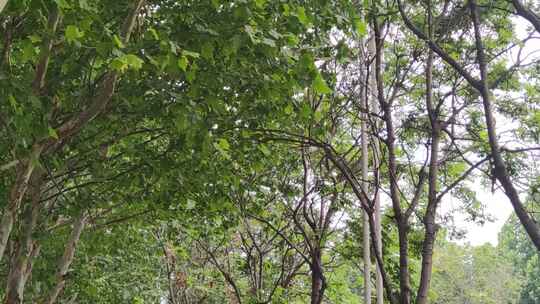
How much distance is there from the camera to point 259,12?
308 cm

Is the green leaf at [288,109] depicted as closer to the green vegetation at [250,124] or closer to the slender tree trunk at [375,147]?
the green vegetation at [250,124]

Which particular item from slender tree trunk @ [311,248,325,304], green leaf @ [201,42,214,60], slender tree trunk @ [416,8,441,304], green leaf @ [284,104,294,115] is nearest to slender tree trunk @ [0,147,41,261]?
green leaf @ [201,42,214,60]

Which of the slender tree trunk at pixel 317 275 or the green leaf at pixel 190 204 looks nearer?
the green leaf at pixel 190 204

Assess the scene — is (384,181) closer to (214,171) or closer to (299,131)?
(299,131)

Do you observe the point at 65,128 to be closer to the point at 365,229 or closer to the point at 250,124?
the point at 250,124

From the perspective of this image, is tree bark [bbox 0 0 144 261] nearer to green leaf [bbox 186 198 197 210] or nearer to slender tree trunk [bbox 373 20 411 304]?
green leaf [bbox 186 198 197 210]

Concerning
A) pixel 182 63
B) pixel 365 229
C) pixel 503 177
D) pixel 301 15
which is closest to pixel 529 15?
pixel 503 177

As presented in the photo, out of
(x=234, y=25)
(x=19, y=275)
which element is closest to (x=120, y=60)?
(x=234, y=25)

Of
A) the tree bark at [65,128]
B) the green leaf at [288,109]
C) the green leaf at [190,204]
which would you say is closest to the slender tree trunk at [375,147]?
the green leaf at [288,109]

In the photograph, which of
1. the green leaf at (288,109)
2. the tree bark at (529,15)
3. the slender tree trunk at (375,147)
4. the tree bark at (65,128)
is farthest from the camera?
the slender tree trunk at (375,147)

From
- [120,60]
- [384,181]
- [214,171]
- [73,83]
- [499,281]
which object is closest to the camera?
[120,60]

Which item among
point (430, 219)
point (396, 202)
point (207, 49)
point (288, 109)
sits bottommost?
point (430, 219)

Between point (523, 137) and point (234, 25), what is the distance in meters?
3.29

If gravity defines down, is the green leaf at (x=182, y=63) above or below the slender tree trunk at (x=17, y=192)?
above
